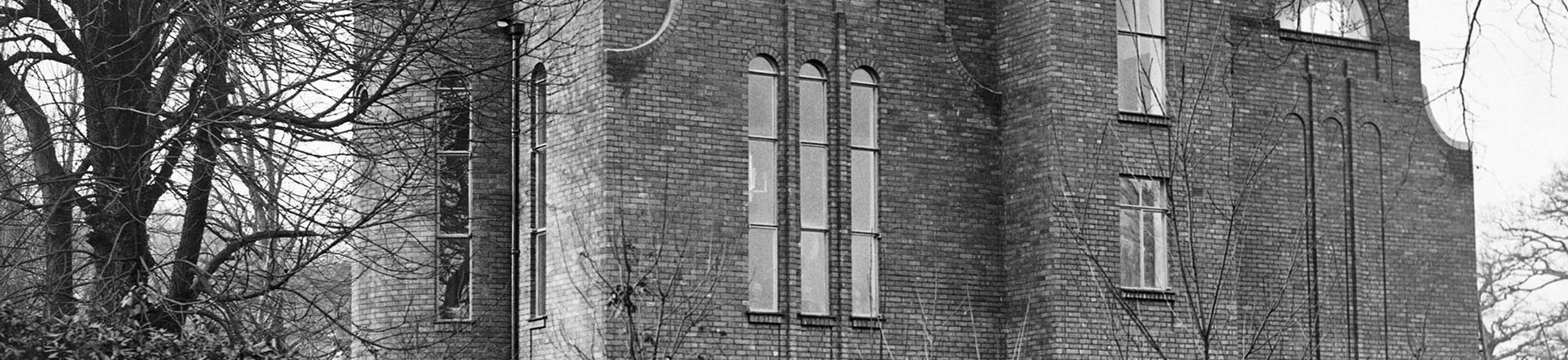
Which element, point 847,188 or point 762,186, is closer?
point 762,186

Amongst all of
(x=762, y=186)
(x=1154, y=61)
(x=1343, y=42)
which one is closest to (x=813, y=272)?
(x=762, y=186)

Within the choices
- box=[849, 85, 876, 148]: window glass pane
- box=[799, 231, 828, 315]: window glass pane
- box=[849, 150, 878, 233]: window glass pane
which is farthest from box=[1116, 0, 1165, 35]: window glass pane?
box=[799, 231, 828, 315]: window glass pane

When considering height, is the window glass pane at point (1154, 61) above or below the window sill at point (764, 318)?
above

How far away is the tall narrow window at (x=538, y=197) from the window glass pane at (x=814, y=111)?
10.2ft

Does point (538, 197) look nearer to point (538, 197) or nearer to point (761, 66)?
→ point (538, 197)

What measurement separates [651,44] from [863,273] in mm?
3971

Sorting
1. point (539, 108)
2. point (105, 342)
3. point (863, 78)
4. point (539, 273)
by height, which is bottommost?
point (105, 342)

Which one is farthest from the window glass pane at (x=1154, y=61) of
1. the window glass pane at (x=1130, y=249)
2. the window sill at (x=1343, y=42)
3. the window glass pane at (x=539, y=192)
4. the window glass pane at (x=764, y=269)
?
the window glass pane at (x=539, y=192)

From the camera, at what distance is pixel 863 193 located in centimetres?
2581

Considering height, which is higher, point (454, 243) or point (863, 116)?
point (863, 116)

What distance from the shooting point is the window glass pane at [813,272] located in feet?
82.8

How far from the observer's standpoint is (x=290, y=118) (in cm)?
1698

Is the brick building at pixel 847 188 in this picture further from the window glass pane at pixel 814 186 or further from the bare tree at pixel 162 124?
the bare tree at pixel 162 124

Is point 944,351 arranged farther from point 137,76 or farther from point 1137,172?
point 137,76
